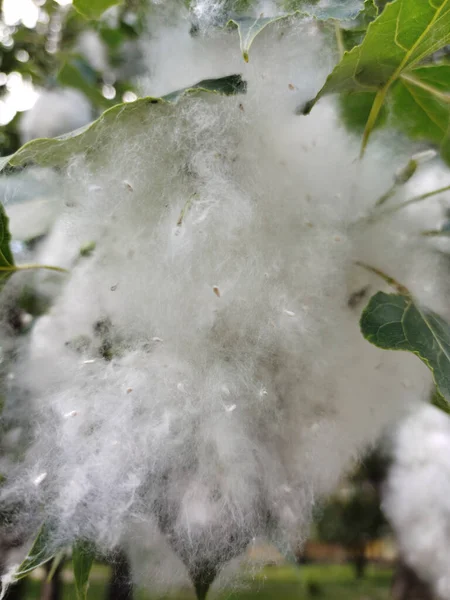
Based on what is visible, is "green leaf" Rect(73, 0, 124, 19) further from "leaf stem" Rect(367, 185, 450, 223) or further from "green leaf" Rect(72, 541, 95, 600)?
"green leaf" Rect(72, 541, 95, 600)

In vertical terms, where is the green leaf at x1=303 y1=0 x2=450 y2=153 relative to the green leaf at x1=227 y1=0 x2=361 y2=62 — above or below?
below

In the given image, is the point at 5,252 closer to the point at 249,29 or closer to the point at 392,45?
the point at 249,29

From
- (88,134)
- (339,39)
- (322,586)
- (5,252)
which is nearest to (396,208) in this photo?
(339,39)

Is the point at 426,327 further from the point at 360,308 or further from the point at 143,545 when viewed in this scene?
the point at 143,545

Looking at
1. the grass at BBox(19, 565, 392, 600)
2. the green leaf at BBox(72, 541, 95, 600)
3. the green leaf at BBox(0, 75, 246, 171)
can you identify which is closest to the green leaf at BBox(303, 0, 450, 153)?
the green leaf at BBox(0, 75, 246, 171)

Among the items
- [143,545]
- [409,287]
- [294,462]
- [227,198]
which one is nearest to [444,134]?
[409,287]
